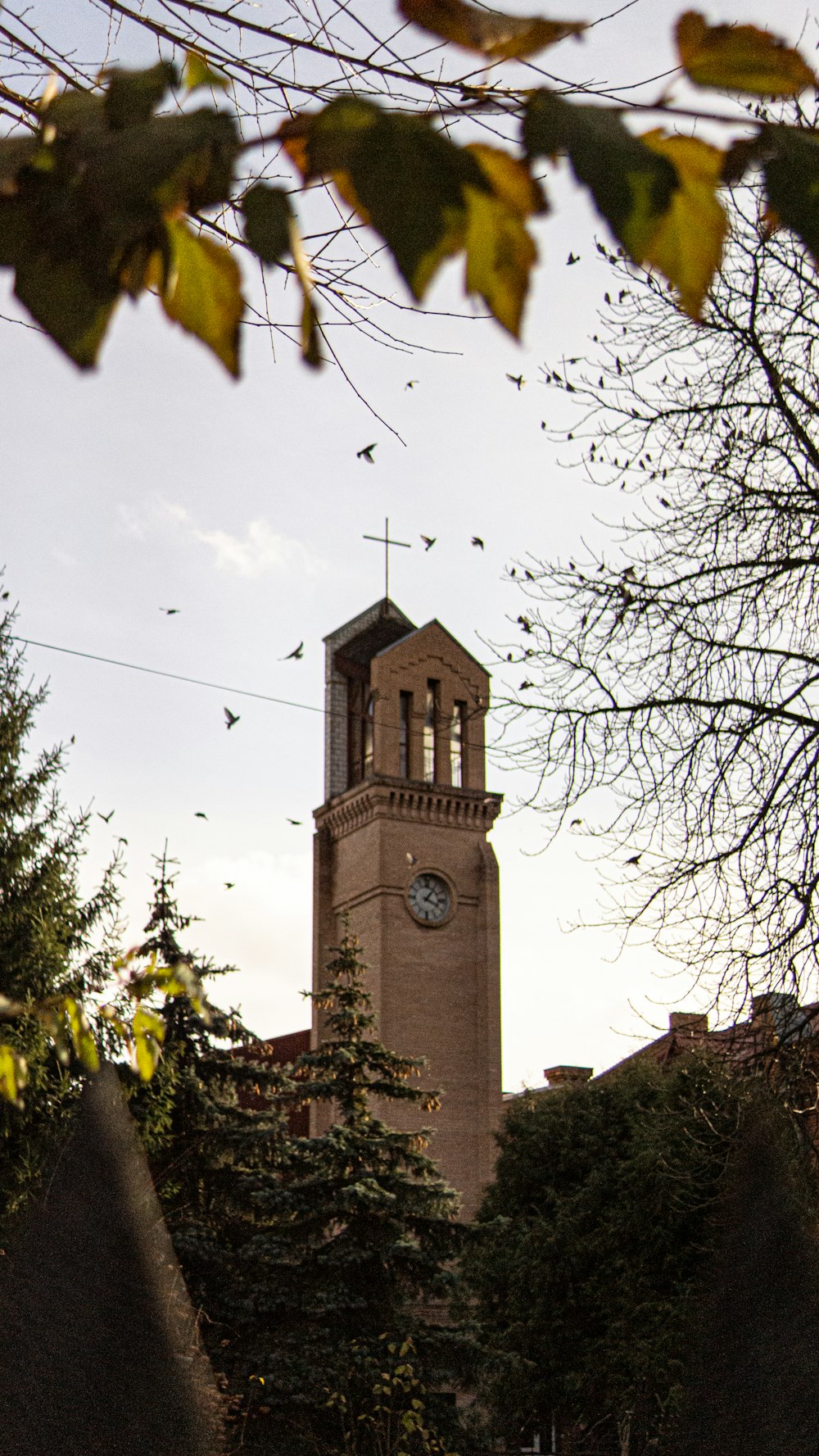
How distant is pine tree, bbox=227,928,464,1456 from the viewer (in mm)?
17812

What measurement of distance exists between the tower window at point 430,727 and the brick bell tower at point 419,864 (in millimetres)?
44

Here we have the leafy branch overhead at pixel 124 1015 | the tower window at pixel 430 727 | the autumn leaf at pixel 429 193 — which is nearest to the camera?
the autumn leaf at pixel 429 193

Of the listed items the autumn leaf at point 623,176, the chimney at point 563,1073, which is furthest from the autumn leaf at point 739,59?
the chimney at point 563,1073

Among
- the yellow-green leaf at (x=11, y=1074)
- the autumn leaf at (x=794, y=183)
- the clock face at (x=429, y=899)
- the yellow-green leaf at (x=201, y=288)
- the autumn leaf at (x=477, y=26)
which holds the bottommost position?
the yellow-green leaf at (x=11, y=1074)

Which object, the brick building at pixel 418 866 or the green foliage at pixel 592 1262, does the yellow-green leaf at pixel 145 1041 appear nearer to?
the green foliage at pixel 592 1262

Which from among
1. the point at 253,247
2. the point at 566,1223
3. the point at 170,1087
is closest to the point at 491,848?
the point at 566,1223

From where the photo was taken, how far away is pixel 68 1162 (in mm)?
14312

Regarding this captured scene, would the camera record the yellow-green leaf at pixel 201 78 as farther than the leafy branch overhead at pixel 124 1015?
No

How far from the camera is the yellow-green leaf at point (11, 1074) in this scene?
3742 mm

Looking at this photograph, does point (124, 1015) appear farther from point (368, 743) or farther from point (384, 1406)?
point (368, 743)

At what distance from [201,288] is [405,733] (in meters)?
41.2

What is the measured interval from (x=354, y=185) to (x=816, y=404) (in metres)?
8.67

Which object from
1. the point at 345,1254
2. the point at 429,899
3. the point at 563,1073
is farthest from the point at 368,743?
the point at 345,1254

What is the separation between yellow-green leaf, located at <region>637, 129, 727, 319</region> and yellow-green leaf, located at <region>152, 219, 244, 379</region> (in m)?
0.33
